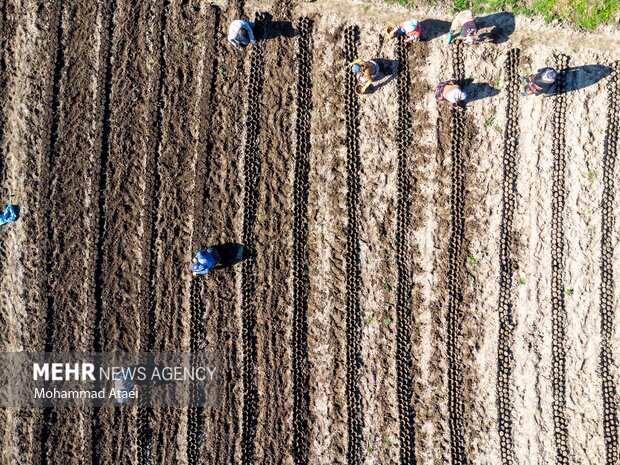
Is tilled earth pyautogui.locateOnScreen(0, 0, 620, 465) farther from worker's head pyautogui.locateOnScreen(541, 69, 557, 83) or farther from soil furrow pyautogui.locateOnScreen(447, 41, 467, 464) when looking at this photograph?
worker's head pyautogui.locateOnScreen(541, 69, 557, 83)

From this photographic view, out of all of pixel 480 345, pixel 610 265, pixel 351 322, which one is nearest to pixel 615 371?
pixel 610 265

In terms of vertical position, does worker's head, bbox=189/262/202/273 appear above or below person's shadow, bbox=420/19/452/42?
below

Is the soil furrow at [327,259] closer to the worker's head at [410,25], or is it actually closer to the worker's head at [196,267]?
the worker's head at [410,25]

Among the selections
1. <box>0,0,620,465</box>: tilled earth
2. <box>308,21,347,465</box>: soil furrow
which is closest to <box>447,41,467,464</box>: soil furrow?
<box>0,0,620,465</box>: tilled earth

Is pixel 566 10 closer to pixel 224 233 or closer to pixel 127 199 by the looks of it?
pixel 224 233

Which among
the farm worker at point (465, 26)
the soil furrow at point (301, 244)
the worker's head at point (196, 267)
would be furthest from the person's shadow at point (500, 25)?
the worker's head at point (196, 267)
